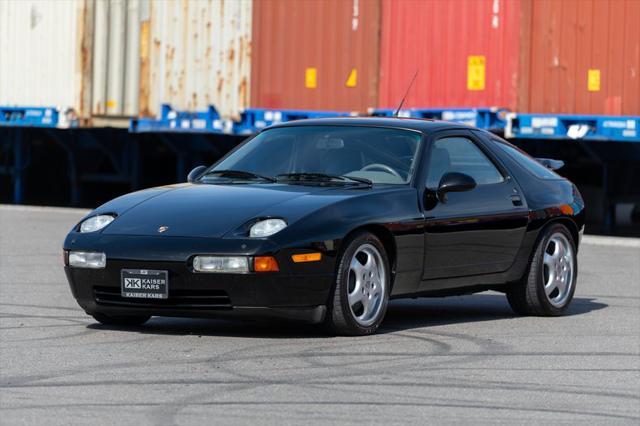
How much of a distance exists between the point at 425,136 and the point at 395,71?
14113mm

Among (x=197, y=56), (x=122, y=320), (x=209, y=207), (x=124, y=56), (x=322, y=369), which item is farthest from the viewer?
(x=124, y=56)

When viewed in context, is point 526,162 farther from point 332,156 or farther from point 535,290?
point 332,156

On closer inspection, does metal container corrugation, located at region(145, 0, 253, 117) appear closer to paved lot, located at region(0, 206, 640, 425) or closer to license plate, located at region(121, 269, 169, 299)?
paved lot, located at region(0, 206, 640, 425)

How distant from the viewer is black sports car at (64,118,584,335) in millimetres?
7469

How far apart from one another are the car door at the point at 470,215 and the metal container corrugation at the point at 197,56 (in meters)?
15.3

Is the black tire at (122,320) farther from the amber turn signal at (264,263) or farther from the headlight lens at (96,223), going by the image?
the amber turn signal at (264,263)

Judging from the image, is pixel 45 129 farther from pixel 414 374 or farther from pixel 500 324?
pixel 414 374

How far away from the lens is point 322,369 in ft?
21.7

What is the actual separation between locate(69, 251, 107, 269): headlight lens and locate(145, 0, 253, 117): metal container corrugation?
54.0 feet

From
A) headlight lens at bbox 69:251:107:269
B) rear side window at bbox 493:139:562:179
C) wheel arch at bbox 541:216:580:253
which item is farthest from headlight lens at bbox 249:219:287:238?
wheel arch at bbox 541:216:580:253

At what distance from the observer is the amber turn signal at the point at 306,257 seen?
7461mm

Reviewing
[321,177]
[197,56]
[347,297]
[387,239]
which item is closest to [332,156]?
[321,177]

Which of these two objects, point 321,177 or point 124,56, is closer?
point 321,177

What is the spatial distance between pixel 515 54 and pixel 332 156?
12796 millimetres
